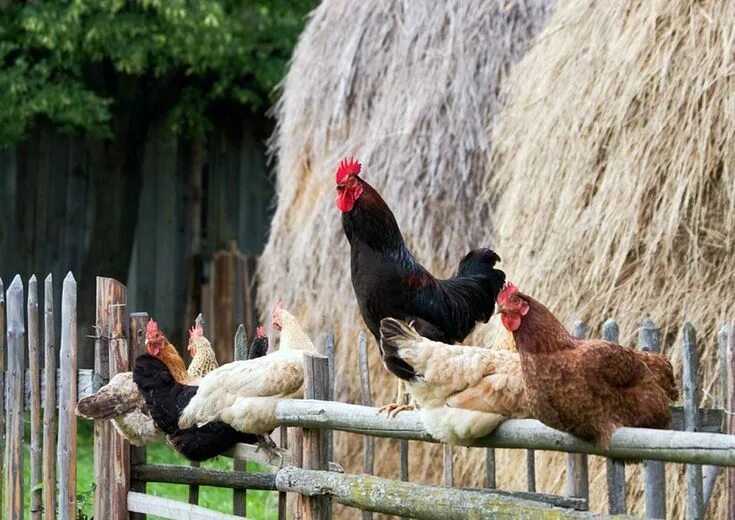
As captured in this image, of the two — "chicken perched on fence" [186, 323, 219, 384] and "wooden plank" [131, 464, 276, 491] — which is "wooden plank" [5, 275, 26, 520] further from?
"chicken perched on fence" [186, 323, 219, 384]

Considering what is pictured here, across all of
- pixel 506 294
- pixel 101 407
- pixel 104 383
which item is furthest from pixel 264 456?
pixel 506 294

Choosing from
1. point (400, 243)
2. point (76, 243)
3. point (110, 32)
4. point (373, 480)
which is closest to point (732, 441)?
point (373, 480)

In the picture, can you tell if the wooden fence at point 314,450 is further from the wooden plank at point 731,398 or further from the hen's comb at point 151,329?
the hen's comb at point 151,329

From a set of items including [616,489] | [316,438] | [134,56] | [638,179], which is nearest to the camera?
[616,489]

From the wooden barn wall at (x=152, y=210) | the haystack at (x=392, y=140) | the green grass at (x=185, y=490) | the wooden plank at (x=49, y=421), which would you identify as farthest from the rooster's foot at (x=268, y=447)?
the wooden barn wall at (x=152, y=210)

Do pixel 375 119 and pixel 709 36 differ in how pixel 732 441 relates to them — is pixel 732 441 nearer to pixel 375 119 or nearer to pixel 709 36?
pixel 709 36

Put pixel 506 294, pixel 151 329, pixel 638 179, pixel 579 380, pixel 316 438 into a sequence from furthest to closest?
pixel 638 179 < pixel 151 329 < pixel 316 438 < pixel 506 294 < pixel 579 380

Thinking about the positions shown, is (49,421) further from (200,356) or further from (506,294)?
(506,294)

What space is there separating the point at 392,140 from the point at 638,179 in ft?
7.74

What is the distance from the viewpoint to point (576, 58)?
6207 mm

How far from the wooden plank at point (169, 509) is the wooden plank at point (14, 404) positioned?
0.82m

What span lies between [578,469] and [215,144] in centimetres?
1034

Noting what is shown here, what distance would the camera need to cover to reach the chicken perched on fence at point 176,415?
15.3 ft

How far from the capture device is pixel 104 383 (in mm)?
5488
